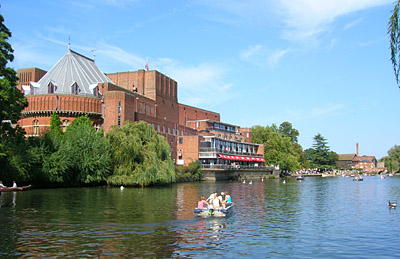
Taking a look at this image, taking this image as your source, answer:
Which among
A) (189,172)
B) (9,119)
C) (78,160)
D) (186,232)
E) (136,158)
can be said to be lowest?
A: (186,232)

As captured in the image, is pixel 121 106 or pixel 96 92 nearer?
pixel 121 106

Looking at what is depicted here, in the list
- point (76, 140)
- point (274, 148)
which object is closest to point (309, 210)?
point (76, 140)

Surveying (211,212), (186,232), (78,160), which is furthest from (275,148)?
(186,232)

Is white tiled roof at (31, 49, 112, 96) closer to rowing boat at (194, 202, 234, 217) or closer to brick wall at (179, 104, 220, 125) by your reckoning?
brick wall at (179, 104, 220, 125)

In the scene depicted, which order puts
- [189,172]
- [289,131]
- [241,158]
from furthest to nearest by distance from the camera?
[289,131] → [241,158] → [189,172]

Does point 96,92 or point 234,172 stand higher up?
point 96,92

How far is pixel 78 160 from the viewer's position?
51.9 m

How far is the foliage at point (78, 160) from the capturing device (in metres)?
49.5

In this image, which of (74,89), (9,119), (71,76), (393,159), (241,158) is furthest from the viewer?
(393,159)

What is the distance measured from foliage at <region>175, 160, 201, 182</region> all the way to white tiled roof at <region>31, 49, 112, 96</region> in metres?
24.3

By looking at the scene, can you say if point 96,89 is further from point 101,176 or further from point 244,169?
point 244,169

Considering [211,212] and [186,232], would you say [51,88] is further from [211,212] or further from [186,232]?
[186,232]

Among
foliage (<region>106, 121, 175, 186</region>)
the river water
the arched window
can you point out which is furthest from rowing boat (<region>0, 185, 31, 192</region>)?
the arched window

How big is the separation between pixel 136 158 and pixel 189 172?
1078 inches
